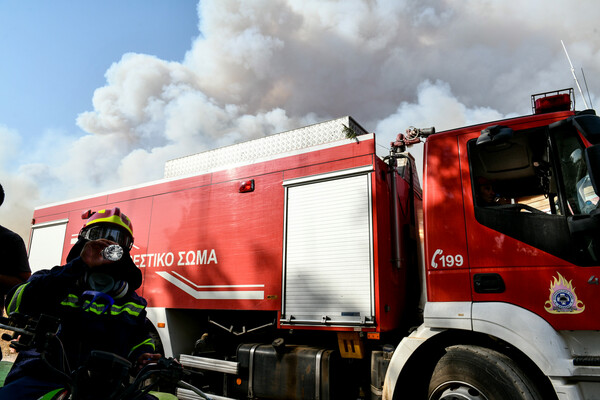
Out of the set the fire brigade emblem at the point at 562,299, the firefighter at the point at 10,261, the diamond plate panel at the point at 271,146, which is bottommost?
the fire brigade emblem at the point at 562,299

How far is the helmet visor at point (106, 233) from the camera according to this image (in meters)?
2.13

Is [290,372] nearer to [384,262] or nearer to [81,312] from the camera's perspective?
[384,262]

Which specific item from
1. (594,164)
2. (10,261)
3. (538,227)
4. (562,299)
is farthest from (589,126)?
(10,261)

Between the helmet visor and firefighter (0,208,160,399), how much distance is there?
0.07m

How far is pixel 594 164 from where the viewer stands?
2648 millimetres

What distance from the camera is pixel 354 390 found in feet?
14.1

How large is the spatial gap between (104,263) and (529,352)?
9.67 ft

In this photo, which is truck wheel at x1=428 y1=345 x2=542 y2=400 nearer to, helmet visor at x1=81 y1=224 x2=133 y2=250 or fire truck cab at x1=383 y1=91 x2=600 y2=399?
fire truck cab at x1=383 y1=91 x2=600 y2=399

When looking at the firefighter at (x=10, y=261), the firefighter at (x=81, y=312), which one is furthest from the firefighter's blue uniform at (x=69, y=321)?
the firefighter at (x=10, y=261)

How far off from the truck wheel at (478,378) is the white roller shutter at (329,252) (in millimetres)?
820

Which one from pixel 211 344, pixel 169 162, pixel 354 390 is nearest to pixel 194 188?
pixel 169 162

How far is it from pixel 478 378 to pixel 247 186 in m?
3.23

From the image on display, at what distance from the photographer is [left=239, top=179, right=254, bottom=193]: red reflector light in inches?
195

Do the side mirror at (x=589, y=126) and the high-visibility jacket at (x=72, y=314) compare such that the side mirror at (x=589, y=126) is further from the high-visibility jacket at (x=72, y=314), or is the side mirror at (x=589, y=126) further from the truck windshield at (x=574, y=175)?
the high-visibility jacket at (x=72, y=314)
